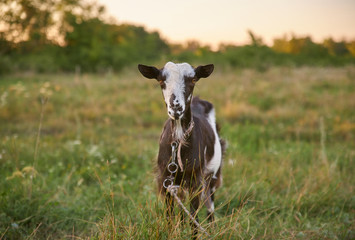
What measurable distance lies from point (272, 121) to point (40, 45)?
2073cm

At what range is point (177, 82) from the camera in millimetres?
2457

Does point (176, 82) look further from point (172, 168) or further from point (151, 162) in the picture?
point (151, 162)

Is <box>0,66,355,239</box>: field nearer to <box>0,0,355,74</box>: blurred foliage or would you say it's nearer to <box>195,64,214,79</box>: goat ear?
<box>195,64,214,79</box>: goat ear

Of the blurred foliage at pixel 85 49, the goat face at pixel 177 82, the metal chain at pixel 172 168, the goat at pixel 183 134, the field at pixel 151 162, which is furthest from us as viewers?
the blurred foliage at pixel 85 49

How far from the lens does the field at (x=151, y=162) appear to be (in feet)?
9.92

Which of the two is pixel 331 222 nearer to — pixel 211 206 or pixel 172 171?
pixel 211 206

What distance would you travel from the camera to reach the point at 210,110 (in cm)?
399

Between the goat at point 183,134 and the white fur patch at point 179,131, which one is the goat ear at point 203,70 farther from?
the white fur patch at point 179,131

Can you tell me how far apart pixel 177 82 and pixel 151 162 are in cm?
265

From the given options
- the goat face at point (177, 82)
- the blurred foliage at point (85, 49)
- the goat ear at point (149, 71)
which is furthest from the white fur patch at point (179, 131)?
the blurred foliage at point (85, 49)

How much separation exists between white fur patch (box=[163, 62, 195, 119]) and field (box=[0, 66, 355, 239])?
60cm

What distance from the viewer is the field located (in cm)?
302

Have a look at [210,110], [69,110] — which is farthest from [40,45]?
[210,110]

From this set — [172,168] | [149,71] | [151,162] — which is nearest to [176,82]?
[149,71]
